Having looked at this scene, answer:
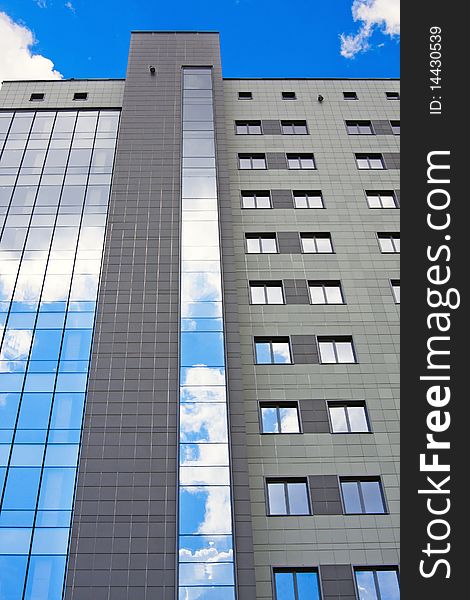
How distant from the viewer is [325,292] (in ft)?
98.8

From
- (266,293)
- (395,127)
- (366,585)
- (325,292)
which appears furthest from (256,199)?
(366,585)

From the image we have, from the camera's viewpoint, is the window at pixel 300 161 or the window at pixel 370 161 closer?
the window at pixel 300 161

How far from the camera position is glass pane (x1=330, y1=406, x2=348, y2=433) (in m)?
25.2

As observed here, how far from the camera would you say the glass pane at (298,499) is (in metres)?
22.9

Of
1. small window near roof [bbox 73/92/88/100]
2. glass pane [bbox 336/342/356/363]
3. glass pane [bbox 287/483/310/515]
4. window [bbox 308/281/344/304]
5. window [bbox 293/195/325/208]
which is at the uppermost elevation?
small window near roof [bbox 73/92/88/100]

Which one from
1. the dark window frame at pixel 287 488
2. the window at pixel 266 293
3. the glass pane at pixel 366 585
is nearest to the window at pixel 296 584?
the glass pane at pixel 366 585

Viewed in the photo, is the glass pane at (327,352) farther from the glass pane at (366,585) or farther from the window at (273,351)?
the glass pane at (366,585)

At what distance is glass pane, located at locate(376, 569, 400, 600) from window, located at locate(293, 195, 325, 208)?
66.1 ft

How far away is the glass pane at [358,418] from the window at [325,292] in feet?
19.9

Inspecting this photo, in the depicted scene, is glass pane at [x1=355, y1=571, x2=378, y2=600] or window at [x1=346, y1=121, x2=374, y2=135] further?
window at [x1=346, y1=121, x2=374, y2=135]

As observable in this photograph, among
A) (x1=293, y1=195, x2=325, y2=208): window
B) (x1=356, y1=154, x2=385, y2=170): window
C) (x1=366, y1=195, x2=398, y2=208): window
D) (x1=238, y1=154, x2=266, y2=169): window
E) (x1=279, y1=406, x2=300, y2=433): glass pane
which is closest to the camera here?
(x1=279, y1=406, x2=300, y2=433): glass pane

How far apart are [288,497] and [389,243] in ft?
52.5

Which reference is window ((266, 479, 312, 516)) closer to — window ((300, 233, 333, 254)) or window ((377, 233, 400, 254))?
window ((300, 233, 333, 254))

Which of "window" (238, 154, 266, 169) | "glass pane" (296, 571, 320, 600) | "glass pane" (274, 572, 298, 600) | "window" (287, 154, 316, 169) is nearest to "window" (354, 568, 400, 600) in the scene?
"glass pane" (296, 571, 320, 600)
